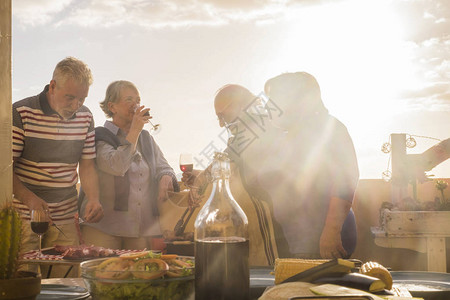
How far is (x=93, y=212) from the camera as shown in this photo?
2912 millimetres

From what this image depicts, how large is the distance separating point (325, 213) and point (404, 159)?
3.40 metres

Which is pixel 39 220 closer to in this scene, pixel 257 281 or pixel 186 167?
pixel 186 167

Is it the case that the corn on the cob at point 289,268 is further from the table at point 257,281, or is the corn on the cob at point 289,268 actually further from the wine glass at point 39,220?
the wine glass at point 39,220

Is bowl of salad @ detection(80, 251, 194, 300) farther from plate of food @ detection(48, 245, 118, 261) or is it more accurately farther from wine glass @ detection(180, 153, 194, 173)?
wine glass @ detection(180, 153, 194, 173)

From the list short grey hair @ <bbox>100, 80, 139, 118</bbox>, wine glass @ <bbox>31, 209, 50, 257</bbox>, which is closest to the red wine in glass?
short grey hair @ <bbox>100, 80, 139, 118</bbox>

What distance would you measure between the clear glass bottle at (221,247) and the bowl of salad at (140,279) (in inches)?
1.6

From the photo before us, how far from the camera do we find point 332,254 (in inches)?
81.4

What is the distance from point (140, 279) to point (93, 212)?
6.54ft

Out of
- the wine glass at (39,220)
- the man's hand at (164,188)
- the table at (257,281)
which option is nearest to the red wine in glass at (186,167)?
the man's hand at (164,188)

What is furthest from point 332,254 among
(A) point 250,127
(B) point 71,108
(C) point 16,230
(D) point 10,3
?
(B) point 71,108

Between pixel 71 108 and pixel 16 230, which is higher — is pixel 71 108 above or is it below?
above

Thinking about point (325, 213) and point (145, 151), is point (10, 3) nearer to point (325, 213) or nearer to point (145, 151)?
point (325, 213)

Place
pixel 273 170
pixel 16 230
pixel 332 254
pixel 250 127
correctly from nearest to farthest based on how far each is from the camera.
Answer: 1. pixel 16 230
2. pixel 332 254
3. pixel 273 170
4. pixel 250 127

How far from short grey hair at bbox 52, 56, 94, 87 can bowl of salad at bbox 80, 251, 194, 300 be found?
2.02 metres
